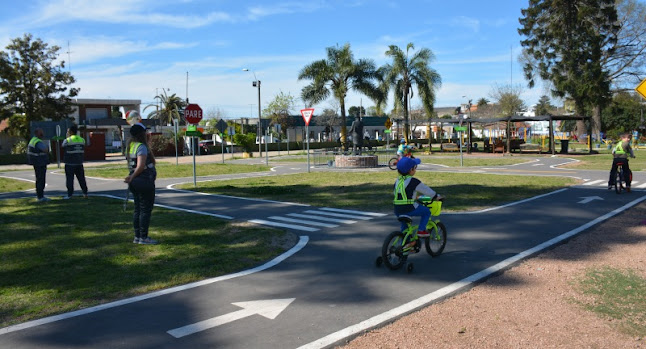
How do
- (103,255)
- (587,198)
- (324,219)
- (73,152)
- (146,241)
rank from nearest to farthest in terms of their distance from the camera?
(103,255) → (146,241) → (324,219) → (73,152) → (587,198)

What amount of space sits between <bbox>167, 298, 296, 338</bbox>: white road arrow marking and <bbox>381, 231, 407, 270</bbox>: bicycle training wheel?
1406mm

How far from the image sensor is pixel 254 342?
398cm

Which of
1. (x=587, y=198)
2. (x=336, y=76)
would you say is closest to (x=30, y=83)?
(x=336, y=76)

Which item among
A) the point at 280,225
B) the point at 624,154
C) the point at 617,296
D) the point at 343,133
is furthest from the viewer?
the point at 343,133

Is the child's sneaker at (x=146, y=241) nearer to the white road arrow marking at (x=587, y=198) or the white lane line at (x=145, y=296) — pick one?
the white lane line at (x=145, y=296)

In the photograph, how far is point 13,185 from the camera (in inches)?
723

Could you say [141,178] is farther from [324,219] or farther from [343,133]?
[343,133]

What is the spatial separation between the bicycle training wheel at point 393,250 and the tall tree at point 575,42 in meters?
44.3

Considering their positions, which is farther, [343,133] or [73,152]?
[343,133]

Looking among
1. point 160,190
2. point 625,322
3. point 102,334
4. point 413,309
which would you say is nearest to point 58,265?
point 102,334

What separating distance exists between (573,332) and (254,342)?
2510mm

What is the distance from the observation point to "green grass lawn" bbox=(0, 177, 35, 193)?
17.0m

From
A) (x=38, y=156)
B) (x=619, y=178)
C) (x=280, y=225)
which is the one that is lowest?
(x=280, y=225)

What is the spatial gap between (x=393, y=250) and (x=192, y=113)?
1164 centimetres
